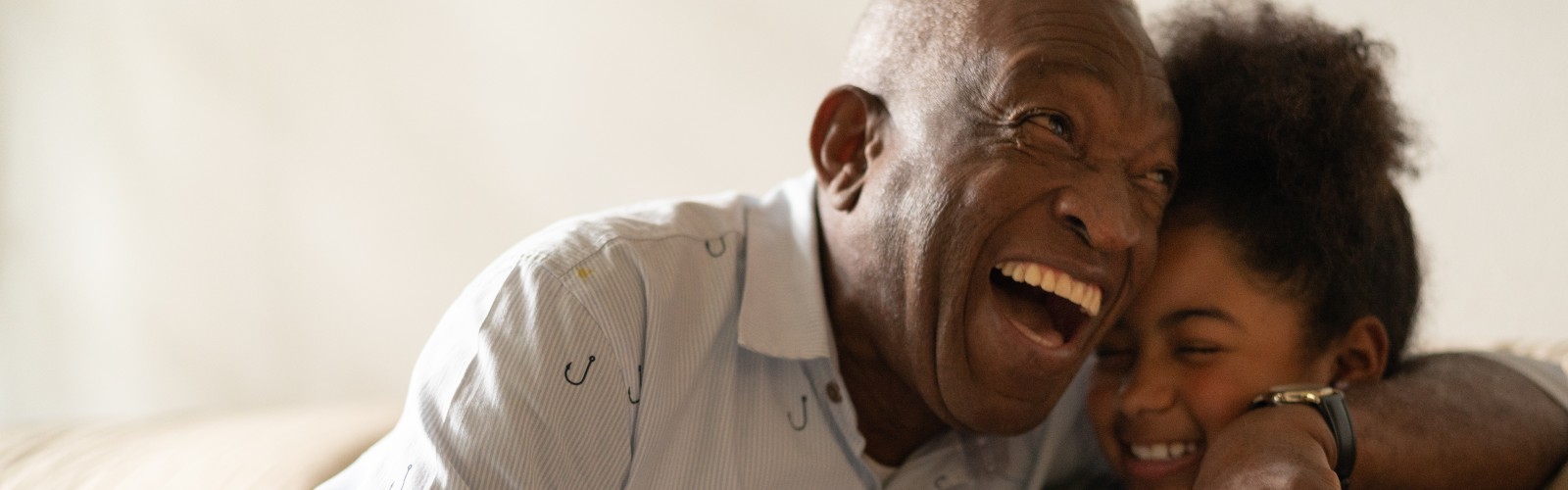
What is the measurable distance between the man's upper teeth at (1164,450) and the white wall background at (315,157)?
1359 millimetres

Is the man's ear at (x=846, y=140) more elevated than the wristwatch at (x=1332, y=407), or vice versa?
the man's ear at (x=846, y=140)

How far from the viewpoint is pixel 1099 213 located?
1.41 metres

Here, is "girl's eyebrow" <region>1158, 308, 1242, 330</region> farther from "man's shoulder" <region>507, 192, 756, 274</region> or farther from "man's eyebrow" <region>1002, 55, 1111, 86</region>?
"man's shoulder" <region>507, 192, 756, 274</region>

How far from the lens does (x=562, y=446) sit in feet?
4.22

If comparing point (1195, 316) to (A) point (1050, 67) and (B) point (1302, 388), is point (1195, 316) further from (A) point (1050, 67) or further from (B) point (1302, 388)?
(A) point (1050, 67)

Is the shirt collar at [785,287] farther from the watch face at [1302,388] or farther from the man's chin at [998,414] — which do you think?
the watch face at [1302,388]

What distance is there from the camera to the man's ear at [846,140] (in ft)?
5.11

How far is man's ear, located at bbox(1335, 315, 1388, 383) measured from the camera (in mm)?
1592

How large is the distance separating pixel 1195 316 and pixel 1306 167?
0.26 m

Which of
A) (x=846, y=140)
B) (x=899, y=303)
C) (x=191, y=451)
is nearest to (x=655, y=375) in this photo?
(x=899, y=303)

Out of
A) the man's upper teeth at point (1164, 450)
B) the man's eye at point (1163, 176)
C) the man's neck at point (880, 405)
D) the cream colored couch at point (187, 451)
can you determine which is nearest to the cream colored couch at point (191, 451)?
the cream colored couch at point (187, 451)

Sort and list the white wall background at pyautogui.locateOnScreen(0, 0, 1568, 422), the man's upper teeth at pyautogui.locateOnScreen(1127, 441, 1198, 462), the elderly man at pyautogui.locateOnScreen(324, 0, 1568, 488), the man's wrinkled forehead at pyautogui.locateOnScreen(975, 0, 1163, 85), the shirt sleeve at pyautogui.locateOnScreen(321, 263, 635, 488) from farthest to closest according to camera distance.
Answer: the white wall background at pyautogui.locateOnScreen(0, 0, 1568, 422)
the man's upper teeth at pyautogui.locateOnScreen(1127, 441, 1198, 462)
the man's wrinkled forehead at pyautogui.locateOnScreen(975, 0, 1163, 85)
the elderly man at pyautogui.locateOnScreen(324, 0, 1568, 488)
the shirt sleeve at pyautogui.locateOnScreen(321, 263, 635, 488)

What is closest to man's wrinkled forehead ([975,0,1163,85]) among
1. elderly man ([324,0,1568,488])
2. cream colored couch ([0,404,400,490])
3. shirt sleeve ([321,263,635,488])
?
elderly man ([324,0,1568,488])

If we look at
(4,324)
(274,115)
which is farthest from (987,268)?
(4,324)
